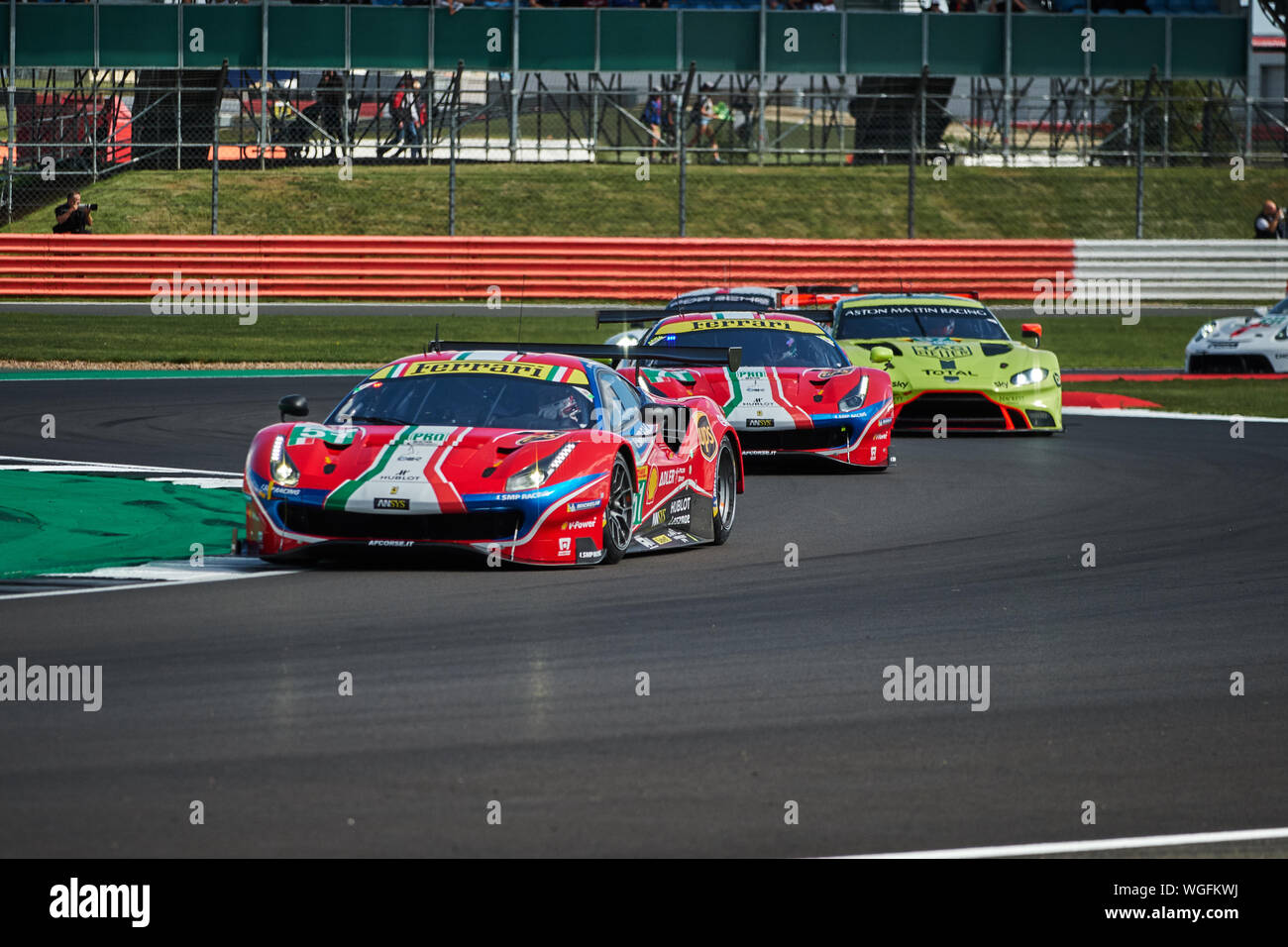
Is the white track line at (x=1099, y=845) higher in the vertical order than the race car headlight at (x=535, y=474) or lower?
lower

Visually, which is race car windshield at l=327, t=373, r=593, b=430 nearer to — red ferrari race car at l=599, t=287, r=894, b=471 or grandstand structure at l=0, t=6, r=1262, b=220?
red ferrari race car at l=599, t=287, r=894, b=471

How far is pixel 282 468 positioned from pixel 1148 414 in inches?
497

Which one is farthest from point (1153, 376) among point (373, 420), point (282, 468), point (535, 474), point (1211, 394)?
point (282, 468)

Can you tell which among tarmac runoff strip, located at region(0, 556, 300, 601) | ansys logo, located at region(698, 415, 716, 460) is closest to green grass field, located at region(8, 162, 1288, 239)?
ansys logo, located at region(698, 415, 716, 460)

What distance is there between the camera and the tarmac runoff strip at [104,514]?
1038 cm

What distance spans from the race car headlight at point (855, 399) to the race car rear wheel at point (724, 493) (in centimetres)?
297

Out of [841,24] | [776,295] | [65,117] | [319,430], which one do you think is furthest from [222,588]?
[841,24]

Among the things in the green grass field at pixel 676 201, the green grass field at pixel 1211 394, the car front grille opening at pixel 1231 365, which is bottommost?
the green grass field at pixel 1211 394

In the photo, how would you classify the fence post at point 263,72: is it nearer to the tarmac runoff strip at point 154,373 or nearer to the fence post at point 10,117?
the fence post at point 10,117

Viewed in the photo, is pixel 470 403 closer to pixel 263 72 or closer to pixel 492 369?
pixel 492 369

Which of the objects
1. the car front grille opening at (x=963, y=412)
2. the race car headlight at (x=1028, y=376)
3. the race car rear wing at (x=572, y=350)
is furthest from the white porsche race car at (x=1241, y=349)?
the race car rear wing at (x=572, y=350)

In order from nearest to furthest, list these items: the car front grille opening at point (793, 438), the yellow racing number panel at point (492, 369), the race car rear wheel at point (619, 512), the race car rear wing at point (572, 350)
Answer: the race car rear wheel at point (619, 512) → the yellow racing number panel at point (492, 369) → the race car rear wing at point (572, 350) → the car front grille opening at point (793, 438)

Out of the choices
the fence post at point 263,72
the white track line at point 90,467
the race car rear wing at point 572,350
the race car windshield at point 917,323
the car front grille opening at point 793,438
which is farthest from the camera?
the fence post at point 263,72
